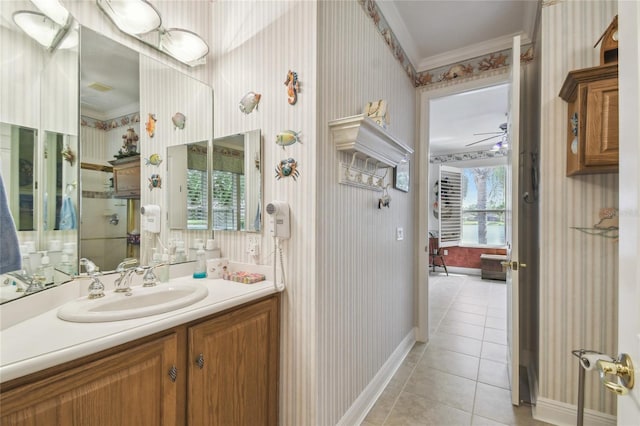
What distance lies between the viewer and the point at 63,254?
1182mm

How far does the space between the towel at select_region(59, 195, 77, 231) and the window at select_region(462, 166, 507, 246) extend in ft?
23.5

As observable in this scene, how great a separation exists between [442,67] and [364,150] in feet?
6.40

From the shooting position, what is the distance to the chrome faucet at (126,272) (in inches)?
50.1

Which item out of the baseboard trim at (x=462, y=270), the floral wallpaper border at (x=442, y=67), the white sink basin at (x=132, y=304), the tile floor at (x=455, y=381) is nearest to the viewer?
the white sink basin at (x=132, y=304)

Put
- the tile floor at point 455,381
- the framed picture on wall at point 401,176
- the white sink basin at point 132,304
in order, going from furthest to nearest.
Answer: the framed picture on wall at point 401,176, the tile floor at point 455,381, the white sink basin at point 132,304

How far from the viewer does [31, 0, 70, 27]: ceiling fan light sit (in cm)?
109

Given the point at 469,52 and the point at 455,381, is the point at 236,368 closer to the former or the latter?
the point at 455,381

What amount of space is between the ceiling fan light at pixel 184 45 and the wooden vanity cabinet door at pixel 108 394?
1536 mm

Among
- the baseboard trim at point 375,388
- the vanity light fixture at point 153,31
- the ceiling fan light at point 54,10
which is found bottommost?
the baseboard trim at point 375,388

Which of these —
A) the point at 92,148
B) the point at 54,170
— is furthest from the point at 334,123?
the point at 54,170

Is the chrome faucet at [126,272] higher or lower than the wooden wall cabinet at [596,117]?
lower

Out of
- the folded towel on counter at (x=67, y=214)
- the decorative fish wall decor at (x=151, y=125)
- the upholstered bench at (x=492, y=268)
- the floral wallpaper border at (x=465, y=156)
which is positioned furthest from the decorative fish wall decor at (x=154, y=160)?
the floral wallpaper border at (x=465, y=156)

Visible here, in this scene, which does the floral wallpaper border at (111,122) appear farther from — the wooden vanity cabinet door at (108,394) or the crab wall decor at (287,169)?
the wooden vanity cabinet door at (108,394)

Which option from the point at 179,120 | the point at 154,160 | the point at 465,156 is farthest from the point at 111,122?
the point at 465,156
